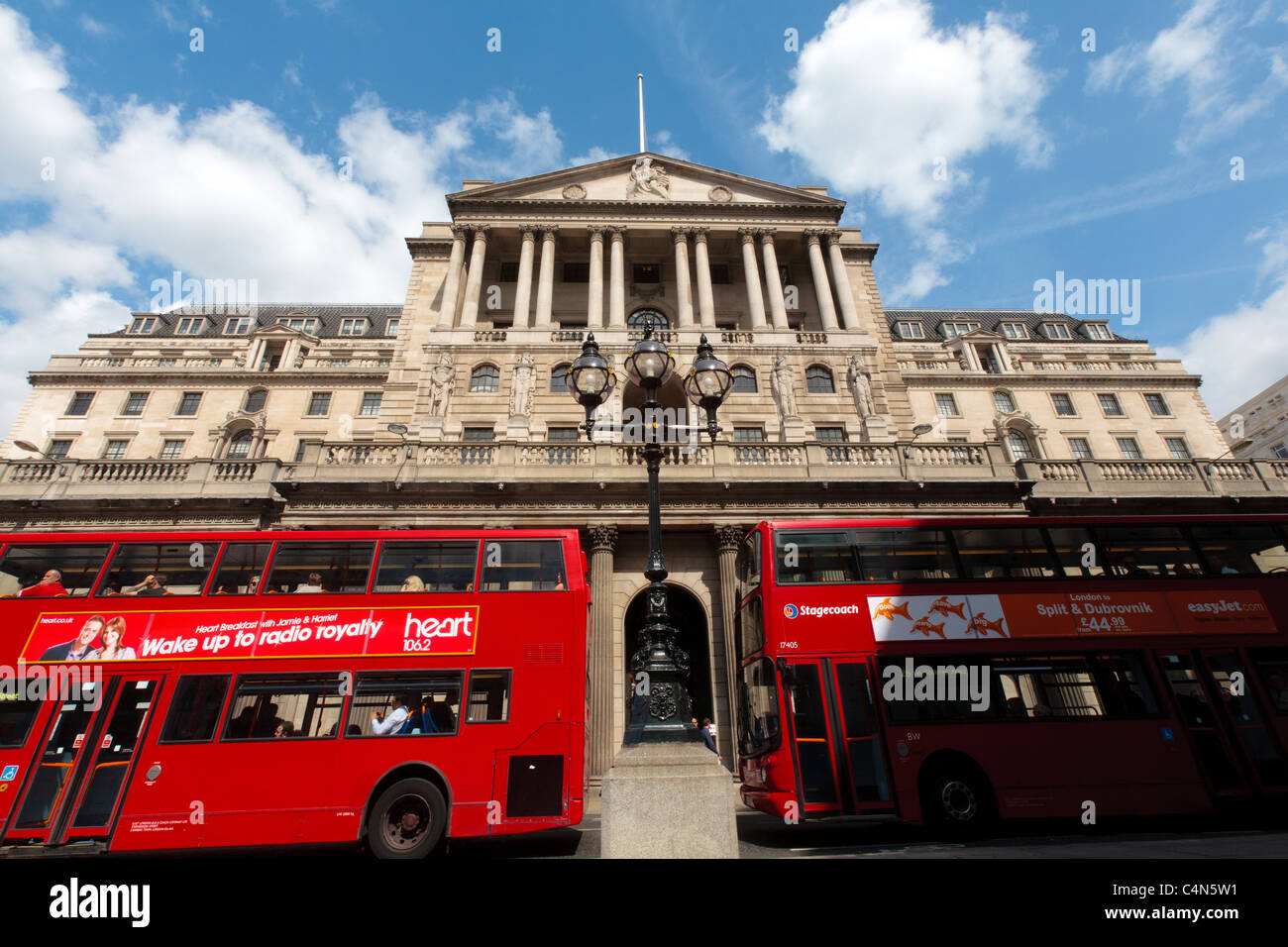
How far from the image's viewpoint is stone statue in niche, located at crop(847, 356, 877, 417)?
1021 inches

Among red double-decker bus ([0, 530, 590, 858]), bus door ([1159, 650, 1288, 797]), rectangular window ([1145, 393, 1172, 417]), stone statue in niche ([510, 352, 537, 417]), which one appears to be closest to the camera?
red double-decker bus ([0, 530, 590, 858])

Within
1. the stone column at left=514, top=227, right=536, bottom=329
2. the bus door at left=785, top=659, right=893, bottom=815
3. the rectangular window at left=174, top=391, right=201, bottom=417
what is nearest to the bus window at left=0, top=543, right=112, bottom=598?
the bus door at left=785, top=659, right=893, bottom=815

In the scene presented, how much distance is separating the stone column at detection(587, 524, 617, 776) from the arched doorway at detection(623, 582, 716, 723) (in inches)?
43.1

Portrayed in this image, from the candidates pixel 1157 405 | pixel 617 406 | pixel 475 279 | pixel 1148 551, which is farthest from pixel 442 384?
pixel 1157 405

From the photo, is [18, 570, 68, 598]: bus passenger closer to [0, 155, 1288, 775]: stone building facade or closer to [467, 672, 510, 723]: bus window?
[467, 672, 510, 723]: bus window

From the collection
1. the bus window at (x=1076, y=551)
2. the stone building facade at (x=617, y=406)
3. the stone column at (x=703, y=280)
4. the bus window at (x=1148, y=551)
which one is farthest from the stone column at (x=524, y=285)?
the bus window at (x=1148, y=551)

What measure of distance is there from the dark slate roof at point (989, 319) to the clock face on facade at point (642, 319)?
25.4 metres

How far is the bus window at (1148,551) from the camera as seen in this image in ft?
37.0

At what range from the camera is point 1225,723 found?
10133mm

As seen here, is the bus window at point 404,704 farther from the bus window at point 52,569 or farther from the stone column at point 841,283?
the stone column at point 841,283
